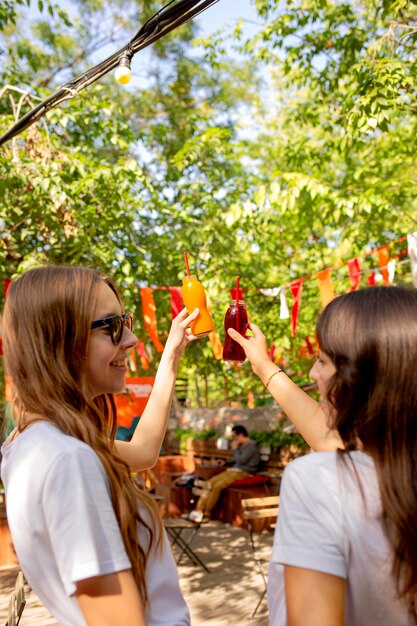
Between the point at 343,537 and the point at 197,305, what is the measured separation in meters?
1.39

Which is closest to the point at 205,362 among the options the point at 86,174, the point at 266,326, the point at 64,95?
the point at 266,326

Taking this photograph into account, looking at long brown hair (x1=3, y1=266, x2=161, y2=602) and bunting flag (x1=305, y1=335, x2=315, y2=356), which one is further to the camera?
bunting flag (x1=305, y1=335, x2=315, y2=356)

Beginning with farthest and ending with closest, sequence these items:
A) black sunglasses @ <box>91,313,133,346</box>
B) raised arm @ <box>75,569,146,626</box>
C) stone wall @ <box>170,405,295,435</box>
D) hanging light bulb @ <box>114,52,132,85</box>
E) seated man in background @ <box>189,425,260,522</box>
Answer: stone wall @ <box>170,405,295,435</box> < seated man in background @ <box>189,425,260,522</box> < hanging light bulb @ <box>114,52,132,85</box> < black sunglasses @ <box>91,313,133,346</box> < raised arm @ <box>75,569,146,626</box>

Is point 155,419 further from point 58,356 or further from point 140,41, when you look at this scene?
point 140,41

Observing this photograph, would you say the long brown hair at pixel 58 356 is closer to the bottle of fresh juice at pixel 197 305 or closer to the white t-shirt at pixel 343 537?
the white t-shirt at pixel 343 537

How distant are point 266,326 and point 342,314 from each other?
10.00m

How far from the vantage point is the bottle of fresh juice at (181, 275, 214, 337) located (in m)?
2.25

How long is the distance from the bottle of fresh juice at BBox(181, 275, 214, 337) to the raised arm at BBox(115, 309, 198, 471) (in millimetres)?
272

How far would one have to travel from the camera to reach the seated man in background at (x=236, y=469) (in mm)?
8758

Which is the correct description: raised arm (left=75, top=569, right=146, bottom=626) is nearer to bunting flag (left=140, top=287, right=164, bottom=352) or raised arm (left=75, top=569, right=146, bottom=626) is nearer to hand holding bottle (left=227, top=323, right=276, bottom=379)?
hand holding bottle (left=227, top=323, right=276, bottom=379)

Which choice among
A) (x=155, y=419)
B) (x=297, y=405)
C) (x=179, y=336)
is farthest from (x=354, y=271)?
(x=155, y=419)

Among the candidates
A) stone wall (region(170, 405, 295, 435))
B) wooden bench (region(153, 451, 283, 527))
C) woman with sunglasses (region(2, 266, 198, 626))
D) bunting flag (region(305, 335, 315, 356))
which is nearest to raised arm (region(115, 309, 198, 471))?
woman with sunglasses (region(2, 266, 198, 626))

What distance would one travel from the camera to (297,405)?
176 centimetres

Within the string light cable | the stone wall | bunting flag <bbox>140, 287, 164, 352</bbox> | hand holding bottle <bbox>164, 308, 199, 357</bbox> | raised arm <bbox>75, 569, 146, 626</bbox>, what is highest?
the string light cable
